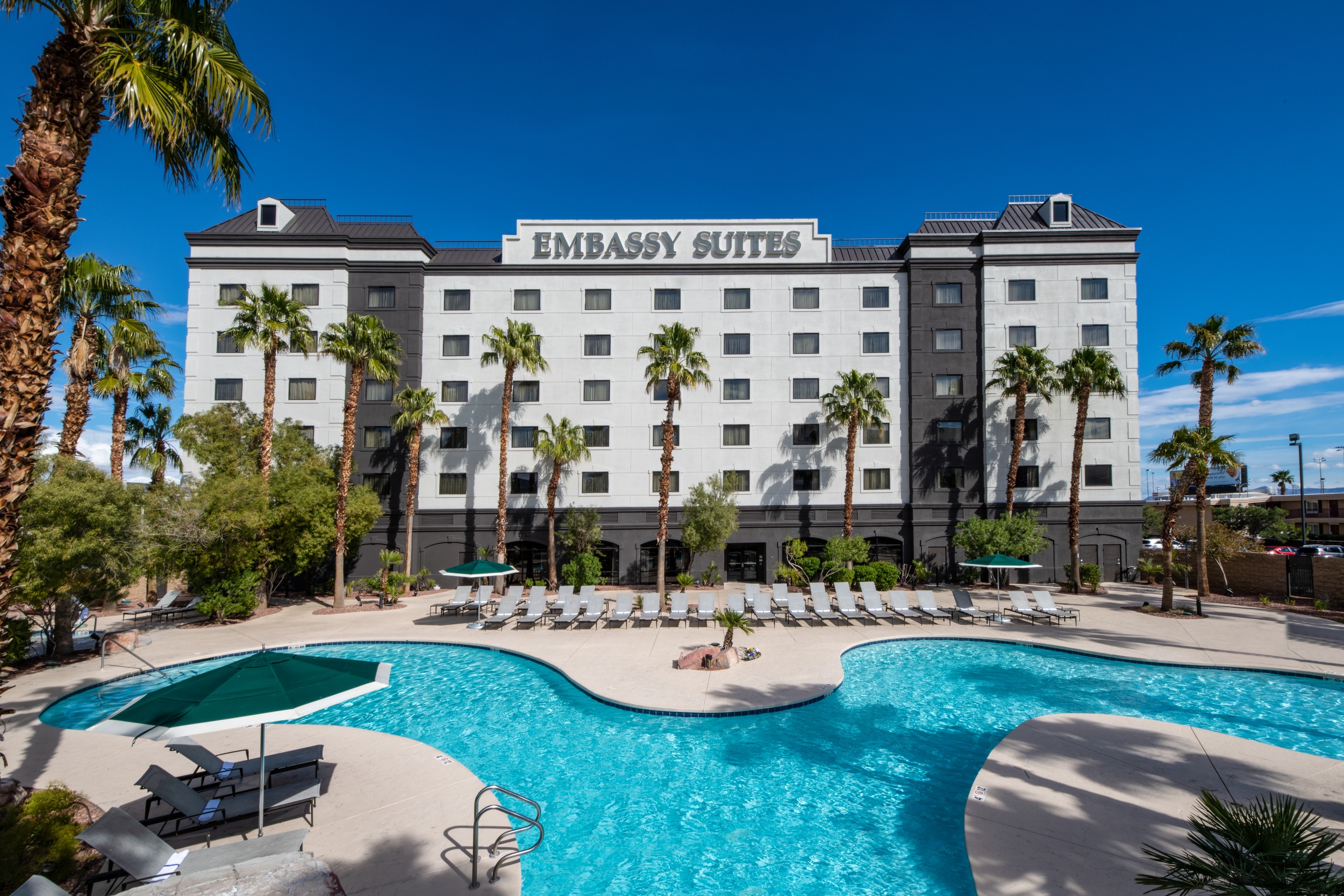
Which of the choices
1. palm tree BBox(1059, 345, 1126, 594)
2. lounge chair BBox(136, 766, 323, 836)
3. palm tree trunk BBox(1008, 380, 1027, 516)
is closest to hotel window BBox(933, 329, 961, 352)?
palm tree trunk BBox(1008, 380, 1027, 516)

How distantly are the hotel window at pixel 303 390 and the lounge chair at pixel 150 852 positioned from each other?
82.4 ft

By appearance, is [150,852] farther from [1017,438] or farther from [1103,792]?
[1017,438]

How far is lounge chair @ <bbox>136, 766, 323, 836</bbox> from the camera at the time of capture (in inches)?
275

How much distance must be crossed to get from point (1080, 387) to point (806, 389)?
38.6 ft

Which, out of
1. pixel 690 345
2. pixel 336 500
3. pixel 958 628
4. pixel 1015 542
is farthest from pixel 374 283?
pixel 1015 542

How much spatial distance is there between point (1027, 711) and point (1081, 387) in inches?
750

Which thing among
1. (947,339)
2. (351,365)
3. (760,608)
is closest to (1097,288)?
(947,339)


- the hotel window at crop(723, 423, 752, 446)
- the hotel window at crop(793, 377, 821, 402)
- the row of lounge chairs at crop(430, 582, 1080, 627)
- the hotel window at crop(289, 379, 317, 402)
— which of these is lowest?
the row of lounge chairs at crop(430, 582, 1080, 627)

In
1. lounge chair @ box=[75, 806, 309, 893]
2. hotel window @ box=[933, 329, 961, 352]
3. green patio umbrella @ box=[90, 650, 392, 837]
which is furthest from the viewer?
hotel window @ box=[933, 329, 961, 352]

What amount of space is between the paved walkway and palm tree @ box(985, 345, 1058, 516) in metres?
17.9

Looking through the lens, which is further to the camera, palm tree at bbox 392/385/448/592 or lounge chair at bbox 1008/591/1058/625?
palm tree at bbox 392/385/448/592

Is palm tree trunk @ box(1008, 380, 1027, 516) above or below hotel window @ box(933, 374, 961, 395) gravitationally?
below

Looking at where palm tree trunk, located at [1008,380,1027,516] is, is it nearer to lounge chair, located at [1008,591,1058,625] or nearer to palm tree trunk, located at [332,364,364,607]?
lounge chair, located at [1008,591,1058,625]

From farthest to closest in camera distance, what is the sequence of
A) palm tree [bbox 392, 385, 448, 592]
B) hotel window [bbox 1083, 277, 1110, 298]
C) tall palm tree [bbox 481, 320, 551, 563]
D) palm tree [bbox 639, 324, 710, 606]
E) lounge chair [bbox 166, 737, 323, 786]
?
hotel window [bbox 1083, 277, 1110, 298]
palm tree [bbox 392, 385, 448, 592]
tall palm tree [bbox 481, 320, 551, 563]
palm tree [bbox 639, 324, 710, 606]
lounge chair [bbox 166, 737, 323, 786]
